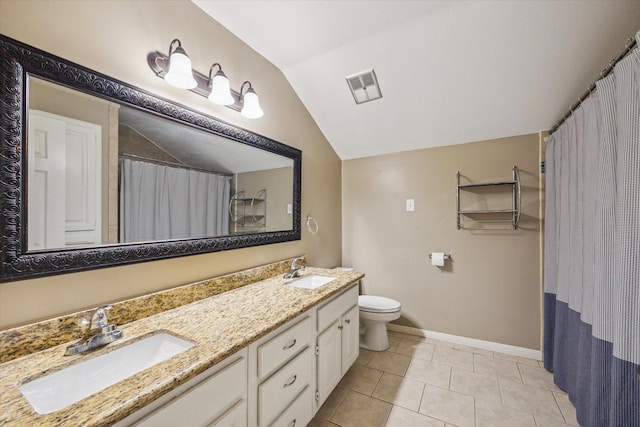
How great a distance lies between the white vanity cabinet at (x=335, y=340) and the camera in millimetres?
1505

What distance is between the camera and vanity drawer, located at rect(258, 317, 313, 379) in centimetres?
108

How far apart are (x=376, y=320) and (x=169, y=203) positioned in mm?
1919

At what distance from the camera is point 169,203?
4.19ft

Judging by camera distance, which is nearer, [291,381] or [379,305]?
[291,381]

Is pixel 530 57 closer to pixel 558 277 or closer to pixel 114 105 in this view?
pixel 558 277

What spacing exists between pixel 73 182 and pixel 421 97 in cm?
229

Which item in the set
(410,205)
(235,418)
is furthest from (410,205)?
(235,418)

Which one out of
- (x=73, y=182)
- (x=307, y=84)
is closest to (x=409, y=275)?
(x=307, y=84)

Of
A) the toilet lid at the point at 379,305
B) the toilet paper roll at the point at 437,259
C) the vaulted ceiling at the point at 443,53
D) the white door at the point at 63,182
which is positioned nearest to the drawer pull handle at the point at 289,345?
the white door at the point at 63,182

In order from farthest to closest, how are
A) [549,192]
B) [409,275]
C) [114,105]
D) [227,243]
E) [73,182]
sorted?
[409,275], [549,192], [227,243], [114,105], [73,182]

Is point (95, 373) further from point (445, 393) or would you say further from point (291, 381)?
point (445, 393)

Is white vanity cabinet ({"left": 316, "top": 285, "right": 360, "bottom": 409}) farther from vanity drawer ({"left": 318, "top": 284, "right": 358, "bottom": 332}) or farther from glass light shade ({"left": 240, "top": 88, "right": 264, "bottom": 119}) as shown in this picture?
glass light shade ({"left": 240, "top": 88, "right": 264, "bottom": 119})

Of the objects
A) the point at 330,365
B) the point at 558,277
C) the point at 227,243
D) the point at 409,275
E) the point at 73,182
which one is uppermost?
the point at 73,182

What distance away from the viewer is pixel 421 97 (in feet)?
Answer: 7.04
